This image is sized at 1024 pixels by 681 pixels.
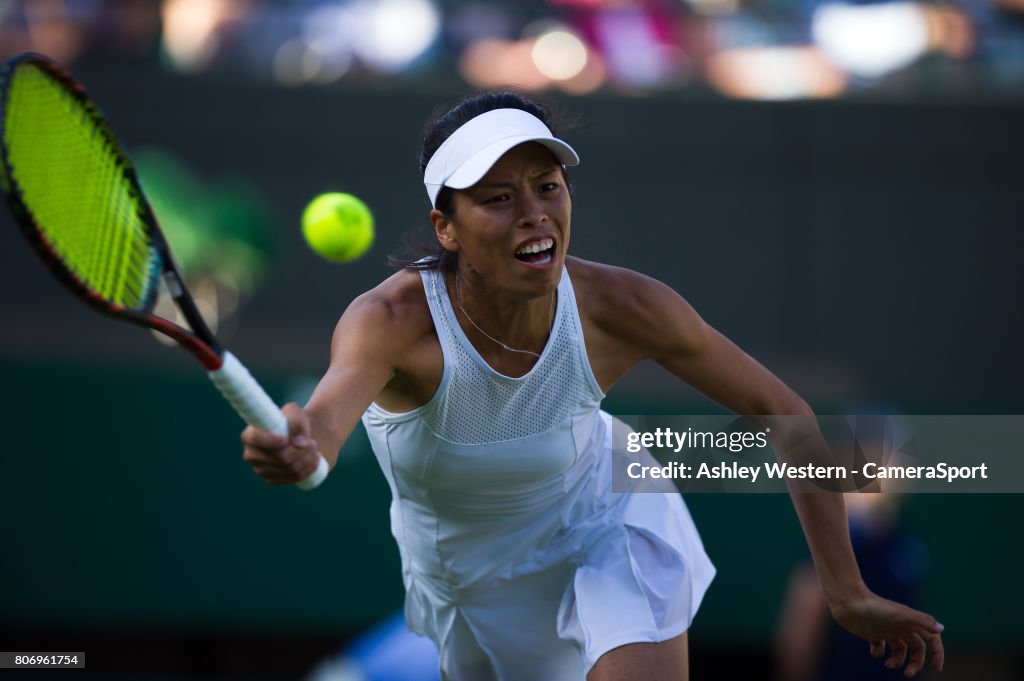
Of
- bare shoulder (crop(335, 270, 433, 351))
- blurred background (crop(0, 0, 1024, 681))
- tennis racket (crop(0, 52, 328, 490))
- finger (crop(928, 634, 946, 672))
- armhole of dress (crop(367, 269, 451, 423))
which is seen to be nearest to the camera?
tennis racket (crop(0, 52, 328, 490))

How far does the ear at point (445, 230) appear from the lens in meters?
3.01

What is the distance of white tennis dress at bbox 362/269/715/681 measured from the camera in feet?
10.0

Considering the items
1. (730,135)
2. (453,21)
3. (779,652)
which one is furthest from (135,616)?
(730,135)

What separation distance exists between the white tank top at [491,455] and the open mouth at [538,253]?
0.75ft

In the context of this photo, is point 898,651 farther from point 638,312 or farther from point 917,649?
point 638,312

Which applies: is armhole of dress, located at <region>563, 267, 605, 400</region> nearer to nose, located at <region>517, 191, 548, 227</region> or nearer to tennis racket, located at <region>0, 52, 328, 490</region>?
nose, located at <region>517, 191, 548, 227</region>

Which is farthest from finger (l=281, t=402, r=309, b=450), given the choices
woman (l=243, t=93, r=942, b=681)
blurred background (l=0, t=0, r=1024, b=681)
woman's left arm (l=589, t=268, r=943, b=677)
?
blurred background (l=0, t=0, r=1024, b=681)

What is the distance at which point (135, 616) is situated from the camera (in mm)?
7094

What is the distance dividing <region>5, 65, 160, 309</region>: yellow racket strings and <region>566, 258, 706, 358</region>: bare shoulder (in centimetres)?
105

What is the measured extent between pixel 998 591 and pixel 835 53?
3881 mm

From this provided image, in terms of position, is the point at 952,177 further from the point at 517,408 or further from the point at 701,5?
the point at 517,408

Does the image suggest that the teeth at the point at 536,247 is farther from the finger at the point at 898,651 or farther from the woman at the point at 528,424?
the finger at the point at 898,651

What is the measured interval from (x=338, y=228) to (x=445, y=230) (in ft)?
1.35

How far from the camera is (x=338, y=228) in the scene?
10.9ft
